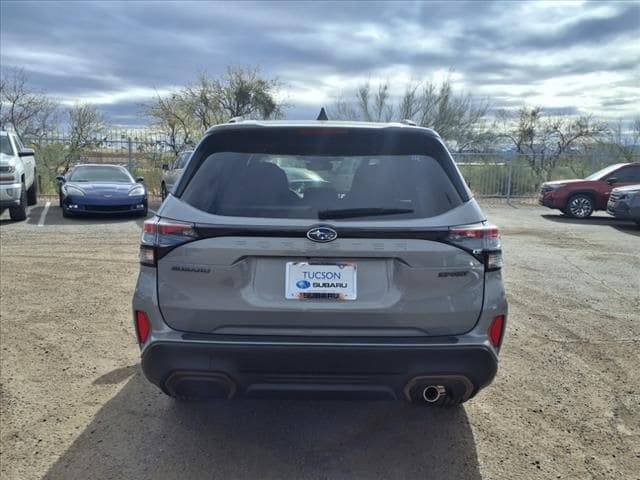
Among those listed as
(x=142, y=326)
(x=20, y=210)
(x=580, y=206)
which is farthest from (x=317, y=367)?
(x=580, y=206)

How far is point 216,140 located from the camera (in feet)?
9.45

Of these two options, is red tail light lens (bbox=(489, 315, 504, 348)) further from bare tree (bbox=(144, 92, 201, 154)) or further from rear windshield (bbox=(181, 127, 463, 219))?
bare tree (bbox=(144, 92, 201, 154))

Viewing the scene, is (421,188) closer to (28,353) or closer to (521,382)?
(521,382)

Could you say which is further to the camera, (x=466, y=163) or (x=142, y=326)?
(x=466, y=163)

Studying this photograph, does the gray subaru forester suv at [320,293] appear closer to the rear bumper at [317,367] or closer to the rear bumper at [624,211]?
the rear bumper at [317,367]

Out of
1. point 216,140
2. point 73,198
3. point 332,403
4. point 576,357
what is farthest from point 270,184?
point 73,198

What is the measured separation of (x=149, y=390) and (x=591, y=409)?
2985 millimetres

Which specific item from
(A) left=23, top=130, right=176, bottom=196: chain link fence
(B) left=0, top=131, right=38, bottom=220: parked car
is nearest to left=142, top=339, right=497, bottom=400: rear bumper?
(B) left=0, top=131, right=38, bottom=220: parked car

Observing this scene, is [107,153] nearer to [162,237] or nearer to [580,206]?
[580,206]

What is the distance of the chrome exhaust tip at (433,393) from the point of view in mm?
2730

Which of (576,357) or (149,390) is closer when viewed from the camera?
(149,390)

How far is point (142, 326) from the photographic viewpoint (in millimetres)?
2744

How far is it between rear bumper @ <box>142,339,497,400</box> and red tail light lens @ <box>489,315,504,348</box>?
71 mm

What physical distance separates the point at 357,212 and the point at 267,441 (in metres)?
1.48
